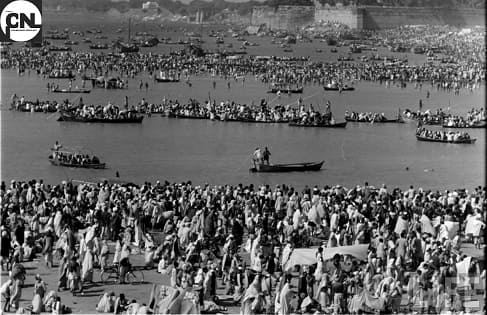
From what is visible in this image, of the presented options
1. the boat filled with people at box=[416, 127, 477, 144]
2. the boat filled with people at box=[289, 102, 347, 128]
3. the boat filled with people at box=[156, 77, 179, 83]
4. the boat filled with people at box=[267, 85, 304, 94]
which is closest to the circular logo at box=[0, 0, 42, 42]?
the boat filled with people at box=[416, 127, 477, 144]

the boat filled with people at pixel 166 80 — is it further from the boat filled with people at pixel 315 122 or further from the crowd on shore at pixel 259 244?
the crowd on shore at pixel 259 244

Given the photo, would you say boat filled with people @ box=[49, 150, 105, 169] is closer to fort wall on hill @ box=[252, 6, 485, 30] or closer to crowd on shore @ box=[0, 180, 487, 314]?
crowd on shore @ box=[0, 180, 487, 314]

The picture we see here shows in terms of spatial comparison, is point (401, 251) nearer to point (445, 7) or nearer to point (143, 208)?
point (143, 208)

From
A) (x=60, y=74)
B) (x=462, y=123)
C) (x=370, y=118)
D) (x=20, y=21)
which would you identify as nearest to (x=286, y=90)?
(x=370, y=118)

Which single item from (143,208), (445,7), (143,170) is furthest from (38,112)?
(445,7)

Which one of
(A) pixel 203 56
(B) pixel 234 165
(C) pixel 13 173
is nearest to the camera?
(C) pixel 13 173

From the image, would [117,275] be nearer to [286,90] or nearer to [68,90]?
[68,90]
